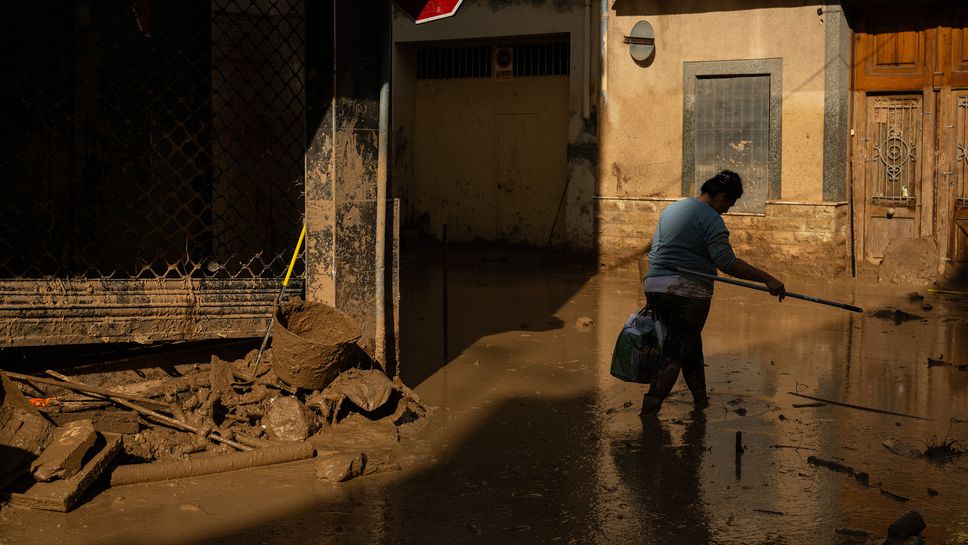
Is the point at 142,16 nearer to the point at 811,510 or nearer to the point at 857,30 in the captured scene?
the point at 811,510

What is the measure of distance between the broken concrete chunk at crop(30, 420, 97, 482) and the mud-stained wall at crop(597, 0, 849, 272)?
10338mm

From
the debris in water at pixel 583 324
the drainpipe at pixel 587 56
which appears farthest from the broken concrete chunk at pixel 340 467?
the drainpipe at pixel 587 56

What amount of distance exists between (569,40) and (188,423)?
10.9 meters

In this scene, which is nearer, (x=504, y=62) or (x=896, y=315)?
(x=896, y=315)

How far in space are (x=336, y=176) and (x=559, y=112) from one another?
9.69 m

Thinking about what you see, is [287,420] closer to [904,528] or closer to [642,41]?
[904,528]

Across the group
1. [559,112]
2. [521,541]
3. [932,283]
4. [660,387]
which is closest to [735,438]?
[660,387]

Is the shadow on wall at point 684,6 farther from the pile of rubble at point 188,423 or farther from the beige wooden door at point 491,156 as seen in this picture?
the pile of rubble at point 188,423

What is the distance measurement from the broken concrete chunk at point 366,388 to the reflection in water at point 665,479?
146 cm

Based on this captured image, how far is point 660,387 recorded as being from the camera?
726 cm

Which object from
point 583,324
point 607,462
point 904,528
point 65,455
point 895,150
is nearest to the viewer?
point 904,528

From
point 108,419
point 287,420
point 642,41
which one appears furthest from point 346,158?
point 642,41

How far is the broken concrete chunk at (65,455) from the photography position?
18.2 ft

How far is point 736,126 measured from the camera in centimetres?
1451
